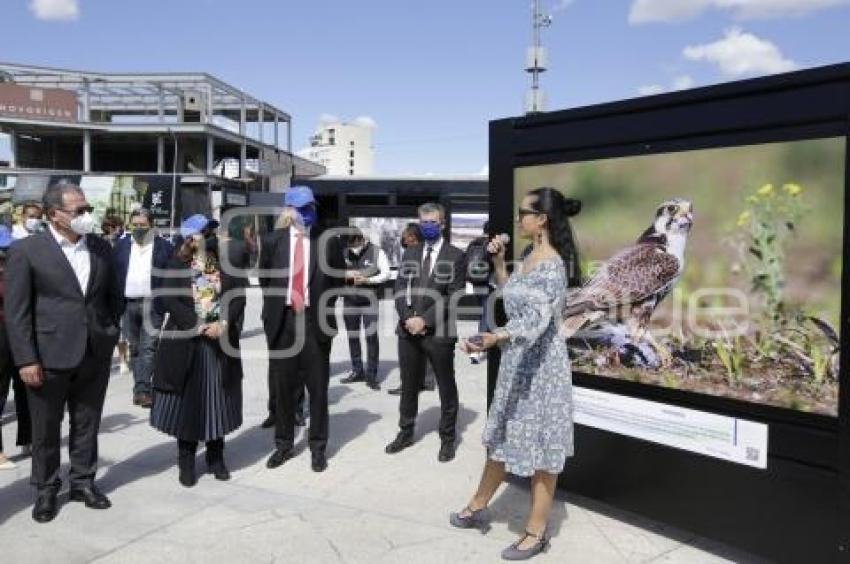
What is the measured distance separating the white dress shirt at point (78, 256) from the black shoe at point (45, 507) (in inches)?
45.1

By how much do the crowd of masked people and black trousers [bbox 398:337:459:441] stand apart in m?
0.01

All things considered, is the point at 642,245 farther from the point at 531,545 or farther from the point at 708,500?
the point at 531,545

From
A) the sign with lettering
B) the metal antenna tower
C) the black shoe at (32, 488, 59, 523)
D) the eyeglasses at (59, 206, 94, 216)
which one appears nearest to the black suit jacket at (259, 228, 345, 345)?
the eyeglasses at (59, 206, 94, 216)

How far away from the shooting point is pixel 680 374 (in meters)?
3.80

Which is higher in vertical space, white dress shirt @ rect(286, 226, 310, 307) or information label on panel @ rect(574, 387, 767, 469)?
white dress shirt @ rect(286, 226, 310, 307)

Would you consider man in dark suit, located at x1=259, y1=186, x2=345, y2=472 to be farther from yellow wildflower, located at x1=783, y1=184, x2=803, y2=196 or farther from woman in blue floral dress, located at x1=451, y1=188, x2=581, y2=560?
yellow wildflower, located at x1=783, y1=184, x2=803, y2=196

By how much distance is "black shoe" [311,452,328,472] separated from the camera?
5.18m

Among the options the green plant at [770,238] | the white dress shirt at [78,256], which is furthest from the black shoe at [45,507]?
the green plant at [770,238]

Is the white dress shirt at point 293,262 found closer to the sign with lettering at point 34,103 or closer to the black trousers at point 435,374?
the black trousers at point 435,374

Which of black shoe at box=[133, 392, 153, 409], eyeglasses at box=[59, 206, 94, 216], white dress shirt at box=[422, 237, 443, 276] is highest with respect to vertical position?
eyeglasses at box=[59, 206, 94, 216]

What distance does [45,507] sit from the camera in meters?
4.24

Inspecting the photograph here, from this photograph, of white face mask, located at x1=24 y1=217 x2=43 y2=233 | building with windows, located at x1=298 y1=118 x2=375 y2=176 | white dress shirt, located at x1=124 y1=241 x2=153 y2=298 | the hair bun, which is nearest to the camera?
the hair bun

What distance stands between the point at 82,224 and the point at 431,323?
2488mm

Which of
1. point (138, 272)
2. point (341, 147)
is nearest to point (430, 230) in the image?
point (138, 272)
